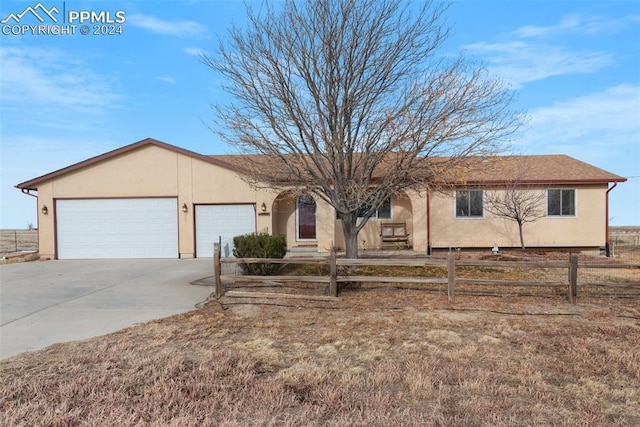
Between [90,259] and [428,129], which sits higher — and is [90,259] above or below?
below

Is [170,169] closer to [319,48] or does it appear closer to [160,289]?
[160,289]

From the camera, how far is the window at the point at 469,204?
17.0m

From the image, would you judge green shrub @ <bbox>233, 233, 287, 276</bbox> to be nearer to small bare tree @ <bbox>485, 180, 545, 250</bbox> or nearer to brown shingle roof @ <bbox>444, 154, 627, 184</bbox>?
brown shingle roof @ <bbox>444, 154, 627, 184</bbox>

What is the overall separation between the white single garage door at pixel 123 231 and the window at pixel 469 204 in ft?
37.1

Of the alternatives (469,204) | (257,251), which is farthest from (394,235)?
(257,251)

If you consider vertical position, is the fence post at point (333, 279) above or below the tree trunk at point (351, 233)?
below

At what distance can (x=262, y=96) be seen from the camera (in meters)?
10.2

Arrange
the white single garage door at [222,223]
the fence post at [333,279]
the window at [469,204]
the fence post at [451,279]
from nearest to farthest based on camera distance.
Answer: the fence post at [451,279] < the fence post at [333,279] < the window at [469,204] < the white single garage door at [222,223]

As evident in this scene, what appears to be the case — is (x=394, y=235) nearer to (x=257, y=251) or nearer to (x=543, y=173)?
(x=543, y=173)

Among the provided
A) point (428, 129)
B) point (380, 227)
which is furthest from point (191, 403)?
point (380, 227)

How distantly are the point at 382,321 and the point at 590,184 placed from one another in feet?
45.6

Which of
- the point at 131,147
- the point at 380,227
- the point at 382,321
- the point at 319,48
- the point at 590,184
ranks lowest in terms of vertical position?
the point at 382,321

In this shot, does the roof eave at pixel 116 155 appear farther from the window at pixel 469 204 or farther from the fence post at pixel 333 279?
the fence post at pixel 333 279

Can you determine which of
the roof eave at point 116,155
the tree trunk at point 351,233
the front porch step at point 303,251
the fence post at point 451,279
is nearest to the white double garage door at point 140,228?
the roof eave at point 116,155
